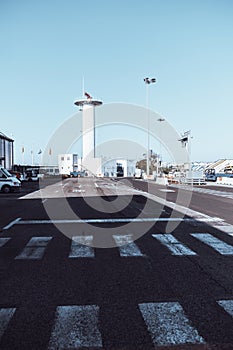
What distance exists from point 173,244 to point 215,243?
102 cm

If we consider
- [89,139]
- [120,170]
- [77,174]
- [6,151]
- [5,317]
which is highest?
[89,139]

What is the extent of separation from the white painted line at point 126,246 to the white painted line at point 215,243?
175 centimetres

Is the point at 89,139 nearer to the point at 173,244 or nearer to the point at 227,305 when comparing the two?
the point at 173,244

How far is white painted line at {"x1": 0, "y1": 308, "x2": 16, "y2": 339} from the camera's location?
399cm

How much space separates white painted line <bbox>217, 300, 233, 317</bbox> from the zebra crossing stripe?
3.83 meters

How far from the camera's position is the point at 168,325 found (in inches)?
159

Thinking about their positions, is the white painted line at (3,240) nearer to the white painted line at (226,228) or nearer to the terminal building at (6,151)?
the white painted line at (226,228)

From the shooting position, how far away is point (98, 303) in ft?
15.4

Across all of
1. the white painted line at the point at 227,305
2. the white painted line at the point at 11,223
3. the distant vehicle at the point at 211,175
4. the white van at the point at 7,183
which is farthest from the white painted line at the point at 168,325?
the distant vehicle at the point at 211,175

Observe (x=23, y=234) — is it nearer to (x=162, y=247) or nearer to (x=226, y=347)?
(x=162, y=247)

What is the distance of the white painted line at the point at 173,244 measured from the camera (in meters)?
7.62

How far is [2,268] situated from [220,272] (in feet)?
12.7

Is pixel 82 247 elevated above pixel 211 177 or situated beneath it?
situated beneath

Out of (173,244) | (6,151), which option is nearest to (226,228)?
(173,244)
